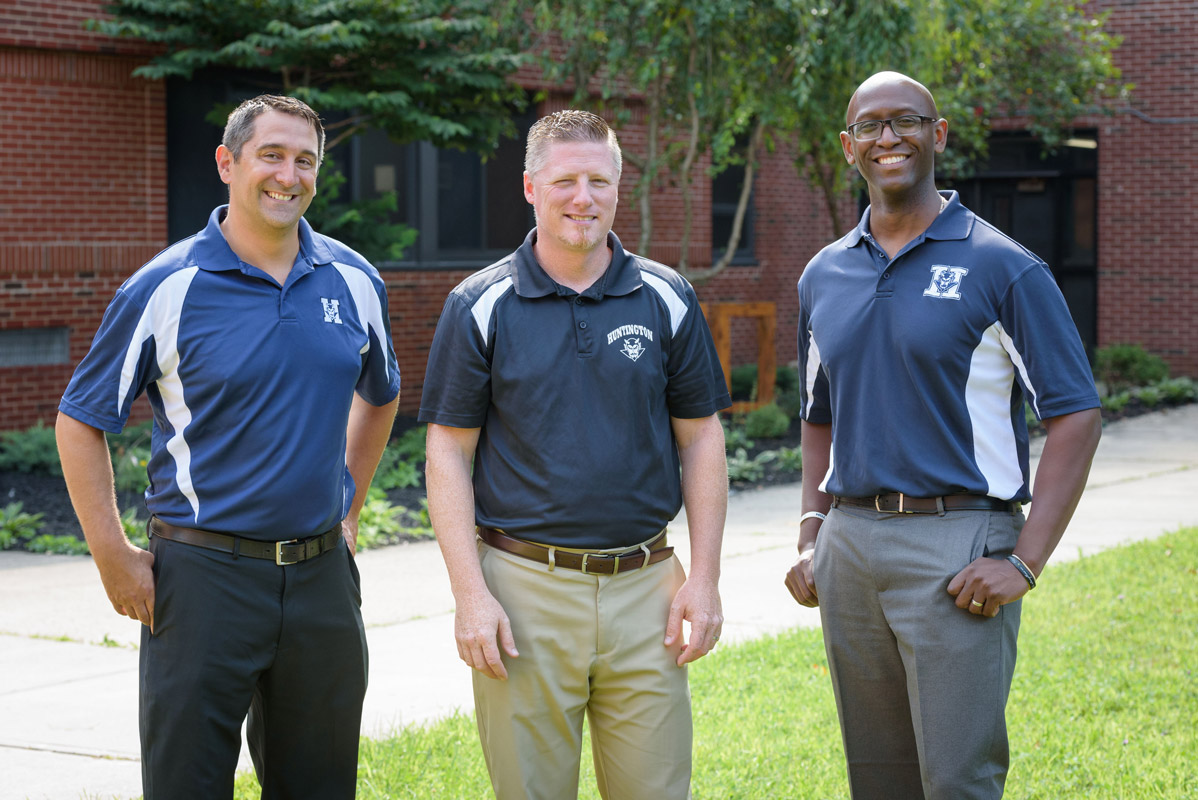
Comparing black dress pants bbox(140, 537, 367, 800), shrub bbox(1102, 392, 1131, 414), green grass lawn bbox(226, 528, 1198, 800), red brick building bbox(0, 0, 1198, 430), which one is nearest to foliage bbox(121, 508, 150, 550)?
red brick building bbox(0, 0, 1198, 430)

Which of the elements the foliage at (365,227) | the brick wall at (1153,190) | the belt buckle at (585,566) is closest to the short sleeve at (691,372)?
the belt buckle at (585,566)

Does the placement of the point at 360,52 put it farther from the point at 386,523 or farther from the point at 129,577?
the point at 129,577

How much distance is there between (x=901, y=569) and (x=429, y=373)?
1238mm

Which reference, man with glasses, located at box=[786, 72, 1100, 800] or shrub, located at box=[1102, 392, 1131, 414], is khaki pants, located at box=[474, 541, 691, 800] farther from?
shrub, located at box=[1102, 392, 1131, 414]

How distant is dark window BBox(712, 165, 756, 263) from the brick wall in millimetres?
5219

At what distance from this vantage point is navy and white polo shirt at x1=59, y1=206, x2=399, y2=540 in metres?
3.27

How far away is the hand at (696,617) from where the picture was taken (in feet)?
10.8

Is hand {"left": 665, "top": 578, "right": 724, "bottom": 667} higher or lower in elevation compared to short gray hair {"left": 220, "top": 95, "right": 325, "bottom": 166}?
lower

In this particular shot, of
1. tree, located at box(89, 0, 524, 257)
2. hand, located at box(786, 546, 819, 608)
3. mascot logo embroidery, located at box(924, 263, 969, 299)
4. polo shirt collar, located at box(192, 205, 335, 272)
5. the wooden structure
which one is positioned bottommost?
the wooden structure

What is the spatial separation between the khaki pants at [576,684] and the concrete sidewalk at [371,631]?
187 cm

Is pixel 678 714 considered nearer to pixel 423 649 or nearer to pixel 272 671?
pixel 272 671

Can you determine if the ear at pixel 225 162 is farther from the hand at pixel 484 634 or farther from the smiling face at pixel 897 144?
the smiling face at pixel 897 144

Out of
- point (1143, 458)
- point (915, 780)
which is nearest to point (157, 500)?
point (915, 780)

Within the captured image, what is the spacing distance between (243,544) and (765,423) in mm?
10379
